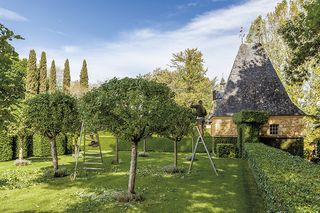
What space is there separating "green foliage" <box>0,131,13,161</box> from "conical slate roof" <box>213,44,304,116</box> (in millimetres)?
20511

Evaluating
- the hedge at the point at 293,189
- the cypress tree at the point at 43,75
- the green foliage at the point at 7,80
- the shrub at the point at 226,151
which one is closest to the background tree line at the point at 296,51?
the shrub at the point at 226,151

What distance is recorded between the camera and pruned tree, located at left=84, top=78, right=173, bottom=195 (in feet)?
35.2

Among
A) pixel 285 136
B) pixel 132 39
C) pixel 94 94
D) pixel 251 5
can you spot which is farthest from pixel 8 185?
pixel 285 136

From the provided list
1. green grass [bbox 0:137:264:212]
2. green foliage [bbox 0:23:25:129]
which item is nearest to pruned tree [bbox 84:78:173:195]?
green grass [bbox 0:137:264:212]

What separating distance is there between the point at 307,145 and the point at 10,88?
109ft

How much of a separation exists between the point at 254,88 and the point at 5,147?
25.5 metres

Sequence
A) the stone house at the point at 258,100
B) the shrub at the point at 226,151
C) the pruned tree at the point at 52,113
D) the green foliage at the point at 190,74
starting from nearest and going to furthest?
1. the pruned tree at the point at 52,113
2. the shrub at the point at 226,151
3. the stone house at the point at 258,100
4. the green foliage at the point at 190,74

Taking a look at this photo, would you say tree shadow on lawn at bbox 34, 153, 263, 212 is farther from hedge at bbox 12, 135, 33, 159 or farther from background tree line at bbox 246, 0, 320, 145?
hedge at bbox 12, 135, 33, 159

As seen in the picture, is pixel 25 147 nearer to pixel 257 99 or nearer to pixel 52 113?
pixel 52 113

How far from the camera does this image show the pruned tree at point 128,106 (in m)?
10.7

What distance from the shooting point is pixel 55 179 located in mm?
15977

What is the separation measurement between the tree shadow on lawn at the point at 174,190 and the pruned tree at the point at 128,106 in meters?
1.35

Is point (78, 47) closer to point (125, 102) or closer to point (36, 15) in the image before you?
point (36, 15)

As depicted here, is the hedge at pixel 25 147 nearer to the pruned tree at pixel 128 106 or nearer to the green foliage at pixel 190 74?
the pruned tree at pixel 128 106
